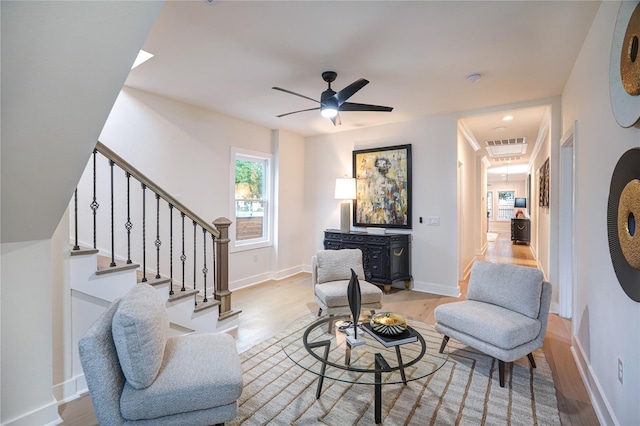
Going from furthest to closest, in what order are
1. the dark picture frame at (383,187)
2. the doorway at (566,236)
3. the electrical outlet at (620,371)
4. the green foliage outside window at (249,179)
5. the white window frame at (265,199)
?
the green foliage outside window at (249,179) < the dark picture frame at (383,187) < the white window frame at (265,199) < the doorway at (566,236) < the electrical outlet at (620,371)

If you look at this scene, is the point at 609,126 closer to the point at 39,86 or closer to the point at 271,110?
the point at 39,86

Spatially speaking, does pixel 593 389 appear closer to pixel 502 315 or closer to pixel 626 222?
pixel 502 315

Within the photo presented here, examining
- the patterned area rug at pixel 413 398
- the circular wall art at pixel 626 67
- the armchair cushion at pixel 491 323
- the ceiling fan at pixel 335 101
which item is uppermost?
the ceiling fan at pixel 335 101

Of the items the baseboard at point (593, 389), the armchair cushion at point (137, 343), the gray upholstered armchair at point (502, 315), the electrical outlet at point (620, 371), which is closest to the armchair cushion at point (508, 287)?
the gray upholstered armchair at point (502, 315)

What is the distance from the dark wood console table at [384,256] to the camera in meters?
4.61

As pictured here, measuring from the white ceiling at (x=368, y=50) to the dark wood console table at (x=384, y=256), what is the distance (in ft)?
6.36

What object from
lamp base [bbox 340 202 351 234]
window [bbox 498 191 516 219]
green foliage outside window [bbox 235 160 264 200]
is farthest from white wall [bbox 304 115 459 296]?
window [bbox 498 191 516 219]

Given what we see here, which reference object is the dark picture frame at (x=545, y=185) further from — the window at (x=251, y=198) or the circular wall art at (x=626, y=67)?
the window at (x=251, y=198)

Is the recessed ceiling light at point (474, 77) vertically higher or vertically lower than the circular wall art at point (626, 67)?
higher

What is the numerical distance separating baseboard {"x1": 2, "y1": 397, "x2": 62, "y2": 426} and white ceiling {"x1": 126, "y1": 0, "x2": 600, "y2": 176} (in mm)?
2669

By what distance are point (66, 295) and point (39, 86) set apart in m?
1.54

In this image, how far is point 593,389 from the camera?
7.00ft

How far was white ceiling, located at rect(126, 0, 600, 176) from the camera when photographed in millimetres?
2188

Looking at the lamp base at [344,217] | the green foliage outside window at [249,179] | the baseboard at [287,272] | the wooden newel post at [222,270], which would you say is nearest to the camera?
the wooden newel post at [222,270]
